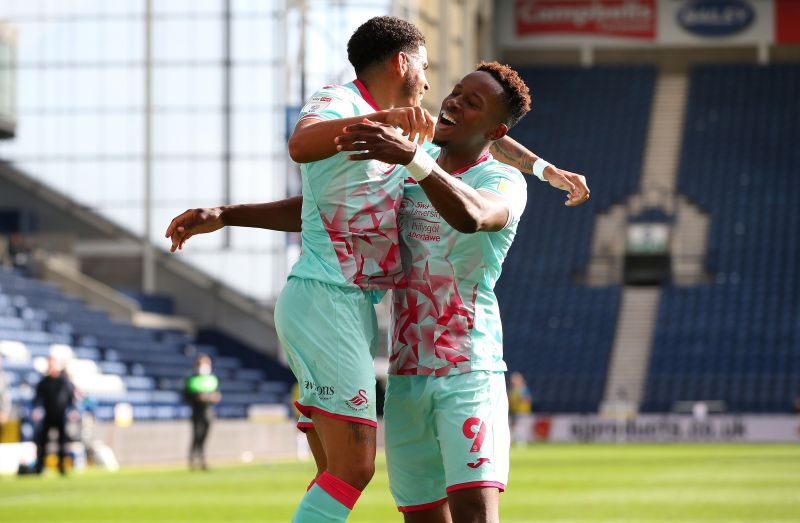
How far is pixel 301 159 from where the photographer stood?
17.3 feet

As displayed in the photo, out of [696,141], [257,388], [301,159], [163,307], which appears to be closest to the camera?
[301,159]

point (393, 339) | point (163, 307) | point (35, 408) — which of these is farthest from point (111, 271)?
point (393, 339)

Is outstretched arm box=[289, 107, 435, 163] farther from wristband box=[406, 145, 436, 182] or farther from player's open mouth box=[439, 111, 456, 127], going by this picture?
player's open mouth box=[439, 111, 456, 127]

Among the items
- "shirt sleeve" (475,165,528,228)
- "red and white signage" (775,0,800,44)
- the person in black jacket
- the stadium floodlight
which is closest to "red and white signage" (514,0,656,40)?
"red and white signage" (775,0,800,44)

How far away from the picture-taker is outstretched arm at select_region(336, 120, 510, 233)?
193 inches

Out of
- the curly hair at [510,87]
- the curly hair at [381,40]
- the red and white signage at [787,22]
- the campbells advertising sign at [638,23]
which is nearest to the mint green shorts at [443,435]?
the curly hair at [510,87]

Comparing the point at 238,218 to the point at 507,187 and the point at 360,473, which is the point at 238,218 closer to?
the point at 507,187

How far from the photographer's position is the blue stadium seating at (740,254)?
3906cm

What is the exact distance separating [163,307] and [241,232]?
109 inches

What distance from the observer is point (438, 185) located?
5039 mm

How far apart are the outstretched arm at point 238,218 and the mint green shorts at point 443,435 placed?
2.65 feet

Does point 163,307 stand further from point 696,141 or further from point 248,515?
point 248,515

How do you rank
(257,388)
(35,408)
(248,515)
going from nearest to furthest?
(248,515) → (35,408) → (257,388)

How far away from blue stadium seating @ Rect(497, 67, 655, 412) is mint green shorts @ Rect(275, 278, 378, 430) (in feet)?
110
